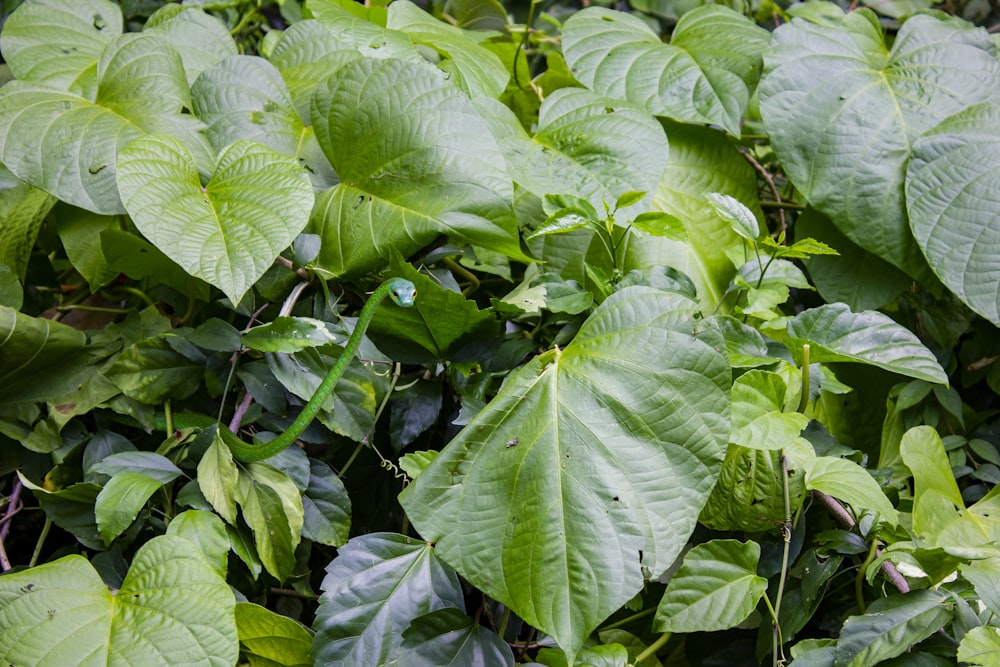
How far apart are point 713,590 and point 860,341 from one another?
0.32 m

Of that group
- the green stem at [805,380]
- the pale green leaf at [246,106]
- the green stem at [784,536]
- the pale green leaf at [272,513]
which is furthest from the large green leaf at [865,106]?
the pale green leaf at [272,513]

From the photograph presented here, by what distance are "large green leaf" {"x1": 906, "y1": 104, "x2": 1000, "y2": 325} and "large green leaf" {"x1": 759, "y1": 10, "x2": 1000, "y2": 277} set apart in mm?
26

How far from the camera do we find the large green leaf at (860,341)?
2.69 ft

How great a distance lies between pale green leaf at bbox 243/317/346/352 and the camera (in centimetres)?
80

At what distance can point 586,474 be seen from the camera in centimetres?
67

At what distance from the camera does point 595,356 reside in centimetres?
74

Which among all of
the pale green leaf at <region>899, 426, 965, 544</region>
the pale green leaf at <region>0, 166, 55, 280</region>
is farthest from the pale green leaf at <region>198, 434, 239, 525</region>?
the pale green leaf at <region>899, 426, 965, 544</region>

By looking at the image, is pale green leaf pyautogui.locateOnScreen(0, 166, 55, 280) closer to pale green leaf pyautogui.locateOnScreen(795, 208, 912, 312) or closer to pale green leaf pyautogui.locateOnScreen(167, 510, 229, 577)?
pale green leaf pyautogui.locateOnScreen(167, 510, 229, 577)

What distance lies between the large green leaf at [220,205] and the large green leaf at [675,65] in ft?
1.74

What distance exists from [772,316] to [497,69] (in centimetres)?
56

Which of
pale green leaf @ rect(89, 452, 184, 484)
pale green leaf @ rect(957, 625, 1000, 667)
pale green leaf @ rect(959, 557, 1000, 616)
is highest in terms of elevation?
pale green leaf @ rect(959, 557, 1000, 616)

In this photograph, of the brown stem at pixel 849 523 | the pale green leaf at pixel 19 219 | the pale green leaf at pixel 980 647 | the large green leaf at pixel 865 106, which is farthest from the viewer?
the large green leaf at pixel 865 106

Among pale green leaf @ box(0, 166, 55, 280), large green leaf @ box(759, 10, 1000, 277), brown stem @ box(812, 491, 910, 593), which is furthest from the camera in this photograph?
large green leaf @ box(759, 10, 1000, 277)

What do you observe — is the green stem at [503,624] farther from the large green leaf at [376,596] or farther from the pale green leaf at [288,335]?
the pale green leaf at [288,335]
